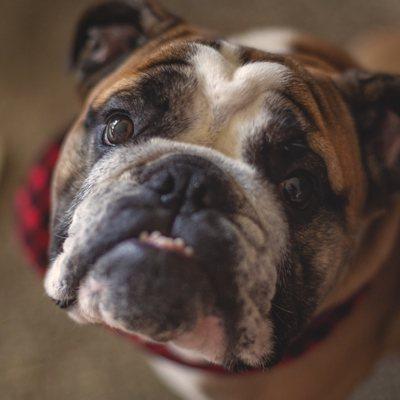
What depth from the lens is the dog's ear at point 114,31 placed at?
4.37 feet

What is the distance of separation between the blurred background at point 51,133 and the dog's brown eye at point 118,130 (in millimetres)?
843

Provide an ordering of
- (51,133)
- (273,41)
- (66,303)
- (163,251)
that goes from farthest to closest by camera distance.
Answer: (51,133), (273,41), (66,303), (163,251)

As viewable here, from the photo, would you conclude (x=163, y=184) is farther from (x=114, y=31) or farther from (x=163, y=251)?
(x=114, y=31)

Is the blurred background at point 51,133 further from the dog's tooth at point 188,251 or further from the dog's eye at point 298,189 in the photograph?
the dog's tooth at point 188,251

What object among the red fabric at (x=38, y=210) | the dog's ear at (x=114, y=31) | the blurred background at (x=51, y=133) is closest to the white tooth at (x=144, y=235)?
the dog's ear at (x=114, y=31)

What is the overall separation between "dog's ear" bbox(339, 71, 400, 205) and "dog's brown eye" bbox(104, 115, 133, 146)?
0.45 m

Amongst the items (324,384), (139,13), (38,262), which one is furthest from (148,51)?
(324,384)

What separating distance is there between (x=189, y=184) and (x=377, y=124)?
52 centimetres

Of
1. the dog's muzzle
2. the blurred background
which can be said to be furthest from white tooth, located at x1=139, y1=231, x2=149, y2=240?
the blurred background

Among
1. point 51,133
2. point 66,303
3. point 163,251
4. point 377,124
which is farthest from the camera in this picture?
point 51,133

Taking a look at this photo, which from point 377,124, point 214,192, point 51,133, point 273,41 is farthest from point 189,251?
point 51,133

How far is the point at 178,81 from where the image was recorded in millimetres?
1077

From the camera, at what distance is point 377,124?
4.26 ft

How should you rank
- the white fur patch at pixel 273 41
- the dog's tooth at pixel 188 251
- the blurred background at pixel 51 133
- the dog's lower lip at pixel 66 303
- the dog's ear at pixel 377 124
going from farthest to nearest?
the blurred background at pixel 51 133 → the white fur patch at pixel 273 41 → the dog's ear at pixel 377 124 → the dog's lower lip at pixel 66 303 → the dog's tooth at pixel 188 251
